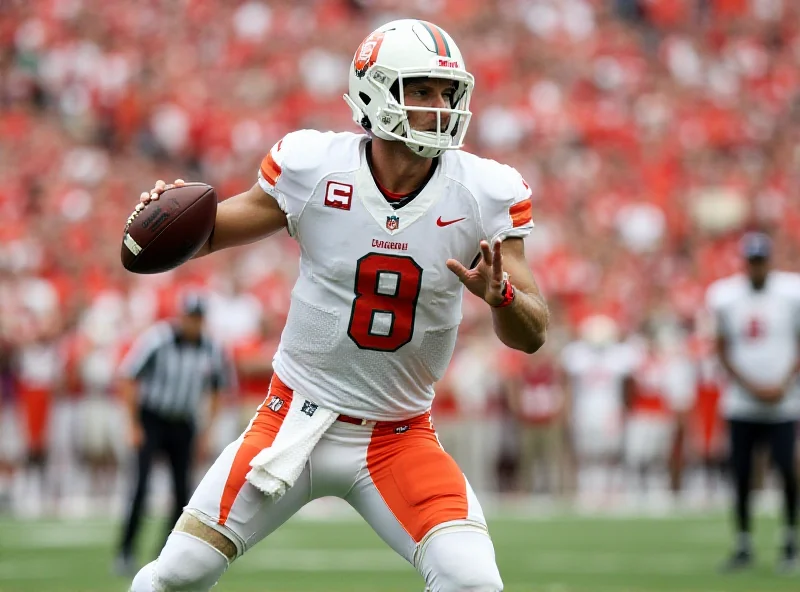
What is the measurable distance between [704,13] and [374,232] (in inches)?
624

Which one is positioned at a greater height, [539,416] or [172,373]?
[172,373]

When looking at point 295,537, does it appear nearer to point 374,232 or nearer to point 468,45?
point 374,232

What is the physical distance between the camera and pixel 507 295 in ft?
12.0

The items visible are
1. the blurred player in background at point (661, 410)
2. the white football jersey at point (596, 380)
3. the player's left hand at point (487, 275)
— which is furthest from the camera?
the blurred player in background at point (661, 410)

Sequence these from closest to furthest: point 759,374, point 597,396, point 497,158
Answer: point 759,374
point 597,396
point 497,158

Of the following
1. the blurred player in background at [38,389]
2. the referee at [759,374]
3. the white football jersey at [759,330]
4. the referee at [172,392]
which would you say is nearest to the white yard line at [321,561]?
the referee at [172,392]

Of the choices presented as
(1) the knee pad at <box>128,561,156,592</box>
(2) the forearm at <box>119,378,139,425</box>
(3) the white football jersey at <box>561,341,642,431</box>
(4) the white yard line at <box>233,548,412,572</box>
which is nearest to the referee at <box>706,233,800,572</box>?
(4) the white yard line at <box>233,548,412,572</box>

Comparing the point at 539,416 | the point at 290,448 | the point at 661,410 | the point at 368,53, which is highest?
the point at 368,53

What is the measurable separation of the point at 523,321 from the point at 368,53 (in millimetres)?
901

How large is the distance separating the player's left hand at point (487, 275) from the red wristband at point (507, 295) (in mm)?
15

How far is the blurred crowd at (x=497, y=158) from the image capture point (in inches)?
504

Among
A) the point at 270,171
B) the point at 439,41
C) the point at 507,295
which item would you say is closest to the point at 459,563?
the point at 507,295

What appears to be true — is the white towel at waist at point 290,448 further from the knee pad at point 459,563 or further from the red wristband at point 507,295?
the red wristband at point 507,295

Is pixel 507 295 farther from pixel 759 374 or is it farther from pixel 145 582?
pixel 759 374
